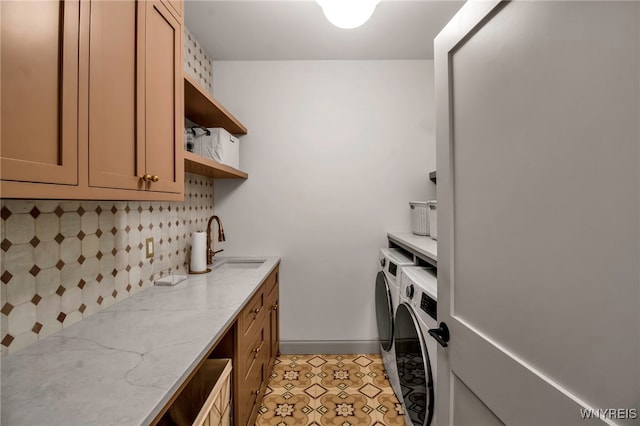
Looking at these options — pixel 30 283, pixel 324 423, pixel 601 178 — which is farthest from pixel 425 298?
pixel 30 283

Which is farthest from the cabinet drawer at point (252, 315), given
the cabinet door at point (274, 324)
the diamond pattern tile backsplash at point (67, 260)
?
the diamond pattern tile backsplash at point (67, 260)

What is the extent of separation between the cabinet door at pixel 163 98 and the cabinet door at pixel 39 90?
34 cm

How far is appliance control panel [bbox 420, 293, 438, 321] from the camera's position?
1162 mm

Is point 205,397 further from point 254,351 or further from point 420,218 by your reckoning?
point 420,218

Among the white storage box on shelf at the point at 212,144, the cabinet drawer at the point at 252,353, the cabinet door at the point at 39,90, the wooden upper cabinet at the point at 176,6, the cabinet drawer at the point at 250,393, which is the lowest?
the cabinet drawer at the point at 250,393

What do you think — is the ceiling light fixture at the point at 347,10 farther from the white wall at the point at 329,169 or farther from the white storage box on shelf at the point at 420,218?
the white storage box on shelf at the point at 420,218

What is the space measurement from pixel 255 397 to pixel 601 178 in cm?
183

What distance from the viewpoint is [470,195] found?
2.79 feet

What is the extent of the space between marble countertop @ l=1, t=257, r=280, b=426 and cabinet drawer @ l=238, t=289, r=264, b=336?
0.10m

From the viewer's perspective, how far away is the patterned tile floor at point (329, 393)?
69.6 inches

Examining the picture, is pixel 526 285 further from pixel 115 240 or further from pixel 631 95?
pixel 115 240

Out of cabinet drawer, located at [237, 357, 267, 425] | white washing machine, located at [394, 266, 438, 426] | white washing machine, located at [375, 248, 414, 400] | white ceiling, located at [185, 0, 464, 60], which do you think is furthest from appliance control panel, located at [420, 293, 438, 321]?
white ceiling, located at [185, 0, 464, 60]

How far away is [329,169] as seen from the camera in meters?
2.57

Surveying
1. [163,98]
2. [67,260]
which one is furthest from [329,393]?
[163,98]
